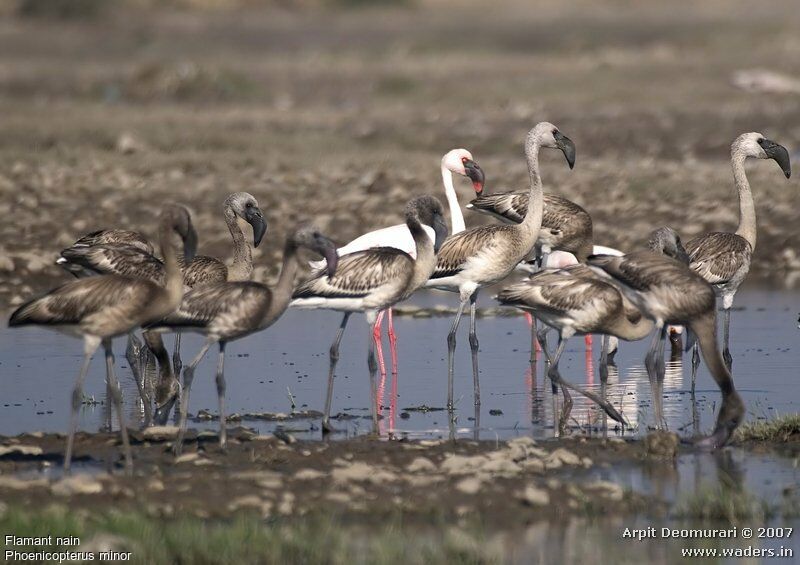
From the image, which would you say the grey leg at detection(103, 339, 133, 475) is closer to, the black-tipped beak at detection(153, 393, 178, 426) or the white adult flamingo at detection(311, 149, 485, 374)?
the black-tipped beak at detection(153, 393, 178, 426)

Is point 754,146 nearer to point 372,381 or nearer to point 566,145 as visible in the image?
point 566,145

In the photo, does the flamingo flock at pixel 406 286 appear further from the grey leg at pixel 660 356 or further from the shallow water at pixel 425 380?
the shallow water at pixel 425 380

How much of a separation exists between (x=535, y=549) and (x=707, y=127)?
66.9 feet

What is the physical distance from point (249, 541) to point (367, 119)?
2239 cm

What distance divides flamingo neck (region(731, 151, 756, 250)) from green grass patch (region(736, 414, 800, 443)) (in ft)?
12.0

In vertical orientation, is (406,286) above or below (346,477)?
above

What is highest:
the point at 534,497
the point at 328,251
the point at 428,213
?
the point at 428,213

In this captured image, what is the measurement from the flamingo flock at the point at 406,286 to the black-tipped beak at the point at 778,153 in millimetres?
27

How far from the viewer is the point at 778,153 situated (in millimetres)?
12969

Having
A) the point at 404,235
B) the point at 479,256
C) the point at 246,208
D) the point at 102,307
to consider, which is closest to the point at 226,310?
the point at 102,307

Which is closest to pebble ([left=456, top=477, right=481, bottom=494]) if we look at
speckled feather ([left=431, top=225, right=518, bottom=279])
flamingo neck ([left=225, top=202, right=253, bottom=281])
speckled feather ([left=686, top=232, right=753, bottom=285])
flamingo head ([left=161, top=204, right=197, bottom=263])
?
flamingo head ([left=161, top=204, right=197, bottom=263])

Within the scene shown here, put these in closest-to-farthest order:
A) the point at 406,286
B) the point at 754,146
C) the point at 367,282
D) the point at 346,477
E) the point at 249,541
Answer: the point at 249,541, the point at 346,477, the point at 367,282, the point at 406,286, the point at 754,146

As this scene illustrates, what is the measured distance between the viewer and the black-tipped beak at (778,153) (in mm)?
12781

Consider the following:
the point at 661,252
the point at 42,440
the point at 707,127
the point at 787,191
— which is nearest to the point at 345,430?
the point at 42,440
